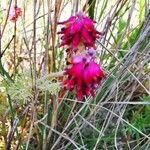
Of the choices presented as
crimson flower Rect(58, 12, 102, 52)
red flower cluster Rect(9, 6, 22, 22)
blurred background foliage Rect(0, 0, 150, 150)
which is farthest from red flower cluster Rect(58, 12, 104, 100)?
red flower cluster Rect(9, 6, 22, 22)

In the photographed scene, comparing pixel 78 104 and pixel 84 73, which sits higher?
pixel 84 73

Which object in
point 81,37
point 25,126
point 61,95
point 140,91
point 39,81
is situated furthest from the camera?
point 140,91

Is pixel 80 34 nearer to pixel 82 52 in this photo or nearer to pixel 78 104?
pixel 82 52

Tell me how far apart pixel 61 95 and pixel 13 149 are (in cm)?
26

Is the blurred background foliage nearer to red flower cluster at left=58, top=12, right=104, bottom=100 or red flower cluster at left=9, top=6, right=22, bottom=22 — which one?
red flower cluster at left=9, top=6, right=22, bottom=22

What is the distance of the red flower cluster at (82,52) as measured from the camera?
0.63m

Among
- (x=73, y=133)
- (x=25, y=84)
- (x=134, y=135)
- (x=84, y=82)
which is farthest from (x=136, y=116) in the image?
(x=84, y=82)

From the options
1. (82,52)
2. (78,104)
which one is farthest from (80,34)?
(78,104)

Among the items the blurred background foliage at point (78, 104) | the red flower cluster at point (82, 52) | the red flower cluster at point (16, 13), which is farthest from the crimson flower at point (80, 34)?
the red flower cluster at point (16, 13)

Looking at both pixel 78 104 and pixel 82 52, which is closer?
pixel 82 52

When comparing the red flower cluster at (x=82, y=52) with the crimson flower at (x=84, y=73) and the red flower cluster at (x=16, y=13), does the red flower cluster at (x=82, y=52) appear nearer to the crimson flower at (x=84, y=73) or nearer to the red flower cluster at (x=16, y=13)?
the crimson flower at (x=84, y=73)

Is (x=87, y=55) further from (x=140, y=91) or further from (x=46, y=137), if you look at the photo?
(x=140, y=91)

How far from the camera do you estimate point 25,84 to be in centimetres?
93

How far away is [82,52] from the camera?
0.65 meters
